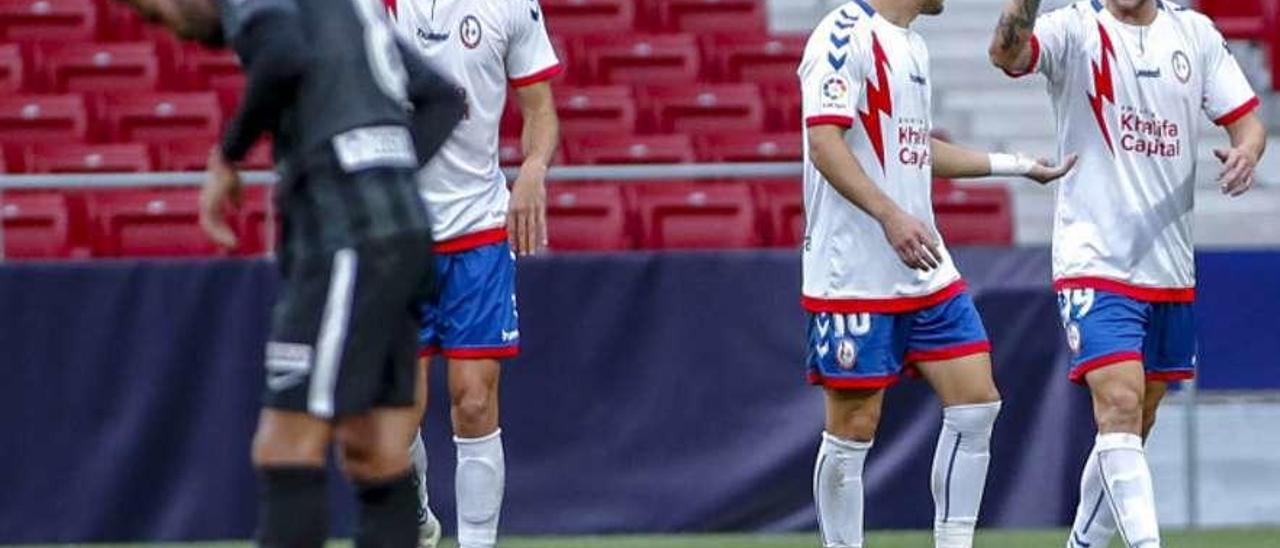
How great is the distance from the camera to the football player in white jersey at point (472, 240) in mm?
8164

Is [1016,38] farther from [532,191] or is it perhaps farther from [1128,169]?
[532,191]

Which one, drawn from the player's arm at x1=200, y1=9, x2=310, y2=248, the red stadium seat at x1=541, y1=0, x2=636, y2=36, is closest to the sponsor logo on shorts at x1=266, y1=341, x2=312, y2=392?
the player's arm at x1=200, y1=9, x2=310, y2=248

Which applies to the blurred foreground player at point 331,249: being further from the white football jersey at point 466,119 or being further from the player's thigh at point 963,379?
the player's thigh at point 963,379

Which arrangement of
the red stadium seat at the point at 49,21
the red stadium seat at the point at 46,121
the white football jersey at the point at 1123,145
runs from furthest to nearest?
the red stadium seat at the point at 49,21, the red stadium seat at the point at 46,121, the white football jersey at the point at 1123,145

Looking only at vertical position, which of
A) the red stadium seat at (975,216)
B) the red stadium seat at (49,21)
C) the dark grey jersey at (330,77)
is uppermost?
the dark grey jersey at (330,77)

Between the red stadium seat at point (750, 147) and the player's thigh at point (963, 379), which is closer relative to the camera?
the player's thigh at point (963, 379)

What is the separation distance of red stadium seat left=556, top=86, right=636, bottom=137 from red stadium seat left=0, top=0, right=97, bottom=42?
271cm

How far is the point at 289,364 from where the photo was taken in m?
5.87

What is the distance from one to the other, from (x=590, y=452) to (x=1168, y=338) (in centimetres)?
294

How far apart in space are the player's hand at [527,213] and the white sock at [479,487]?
60cm

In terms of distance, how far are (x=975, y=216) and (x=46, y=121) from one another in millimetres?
4486

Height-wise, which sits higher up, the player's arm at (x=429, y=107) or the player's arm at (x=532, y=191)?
the player's arm at (x=429, y=107)

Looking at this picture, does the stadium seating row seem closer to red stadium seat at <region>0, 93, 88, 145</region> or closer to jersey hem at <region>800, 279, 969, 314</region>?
red stadium seat at <region>0, 93, 88, 145</region>

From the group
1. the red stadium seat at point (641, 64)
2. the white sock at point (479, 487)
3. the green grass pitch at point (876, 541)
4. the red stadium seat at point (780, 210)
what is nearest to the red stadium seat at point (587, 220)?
the red stadium seat at point (780, 210)
